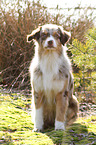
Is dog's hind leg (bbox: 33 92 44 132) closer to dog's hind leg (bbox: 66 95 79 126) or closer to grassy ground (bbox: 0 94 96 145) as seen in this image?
grassy ground (bbox: 0 94 96 145)

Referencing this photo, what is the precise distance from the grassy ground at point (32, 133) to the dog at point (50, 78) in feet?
0.67

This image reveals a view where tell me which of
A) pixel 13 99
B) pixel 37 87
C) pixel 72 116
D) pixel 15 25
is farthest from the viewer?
pixel 15 25

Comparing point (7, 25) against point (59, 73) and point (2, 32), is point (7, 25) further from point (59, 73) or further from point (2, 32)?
point (59, 73)

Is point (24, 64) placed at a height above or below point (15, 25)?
below

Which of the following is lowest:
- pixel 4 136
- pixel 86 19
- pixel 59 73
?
pixel 4 136

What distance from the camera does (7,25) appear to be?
6.24m

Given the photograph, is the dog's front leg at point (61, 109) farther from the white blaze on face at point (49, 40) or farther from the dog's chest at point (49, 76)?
the white blaze on face at point (49, 40)

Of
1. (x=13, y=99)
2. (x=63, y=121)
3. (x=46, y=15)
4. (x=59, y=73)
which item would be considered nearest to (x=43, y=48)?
(x=59, y=73)

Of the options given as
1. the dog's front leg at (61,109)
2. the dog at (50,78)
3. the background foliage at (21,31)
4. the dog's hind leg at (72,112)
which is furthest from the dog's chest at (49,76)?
the background foliage at (21,31)

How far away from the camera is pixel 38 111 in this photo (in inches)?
127

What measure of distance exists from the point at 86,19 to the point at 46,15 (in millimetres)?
1273

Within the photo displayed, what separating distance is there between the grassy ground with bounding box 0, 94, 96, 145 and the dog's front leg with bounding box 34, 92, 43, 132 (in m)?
0.12

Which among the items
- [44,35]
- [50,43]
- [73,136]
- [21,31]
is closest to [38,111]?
[73,136]

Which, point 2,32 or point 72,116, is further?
point 2,32
